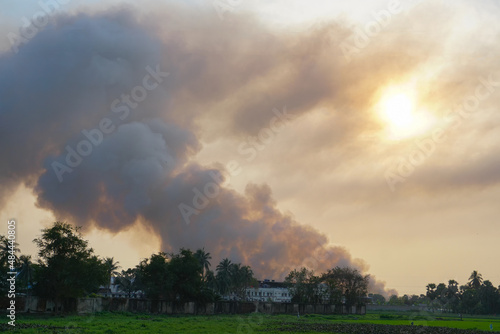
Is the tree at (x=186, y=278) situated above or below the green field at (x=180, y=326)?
above

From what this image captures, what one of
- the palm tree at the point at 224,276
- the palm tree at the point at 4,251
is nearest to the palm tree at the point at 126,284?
the palm tree at the point at 224,276

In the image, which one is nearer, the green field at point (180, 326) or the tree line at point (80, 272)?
the green field at point (180, 326)

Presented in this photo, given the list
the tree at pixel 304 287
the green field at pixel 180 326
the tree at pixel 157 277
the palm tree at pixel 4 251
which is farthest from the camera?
the tree at pixel 304 287

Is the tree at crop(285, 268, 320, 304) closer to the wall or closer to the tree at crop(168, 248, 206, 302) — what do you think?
the wall

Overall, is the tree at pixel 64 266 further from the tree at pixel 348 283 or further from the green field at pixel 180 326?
the tree at pixel 348 283

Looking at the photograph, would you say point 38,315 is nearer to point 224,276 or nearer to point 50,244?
point 50,244

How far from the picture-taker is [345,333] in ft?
197

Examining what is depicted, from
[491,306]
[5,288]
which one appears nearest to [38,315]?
[5,288]

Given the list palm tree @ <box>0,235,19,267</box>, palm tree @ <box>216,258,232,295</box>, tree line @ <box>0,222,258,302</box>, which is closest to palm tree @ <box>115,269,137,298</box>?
palm tree @ <box>216,258,232,295</box>

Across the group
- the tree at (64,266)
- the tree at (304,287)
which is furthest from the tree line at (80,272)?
the tree at (304,287)

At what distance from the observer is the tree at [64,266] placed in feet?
257

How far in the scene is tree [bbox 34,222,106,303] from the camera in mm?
78188

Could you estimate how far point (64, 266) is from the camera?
7894 cm

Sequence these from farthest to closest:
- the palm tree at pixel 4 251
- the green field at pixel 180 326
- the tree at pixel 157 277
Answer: the tree at pixel 157 277 < the palm tree at pixel 4 251 < the green field at pixel 180 326
